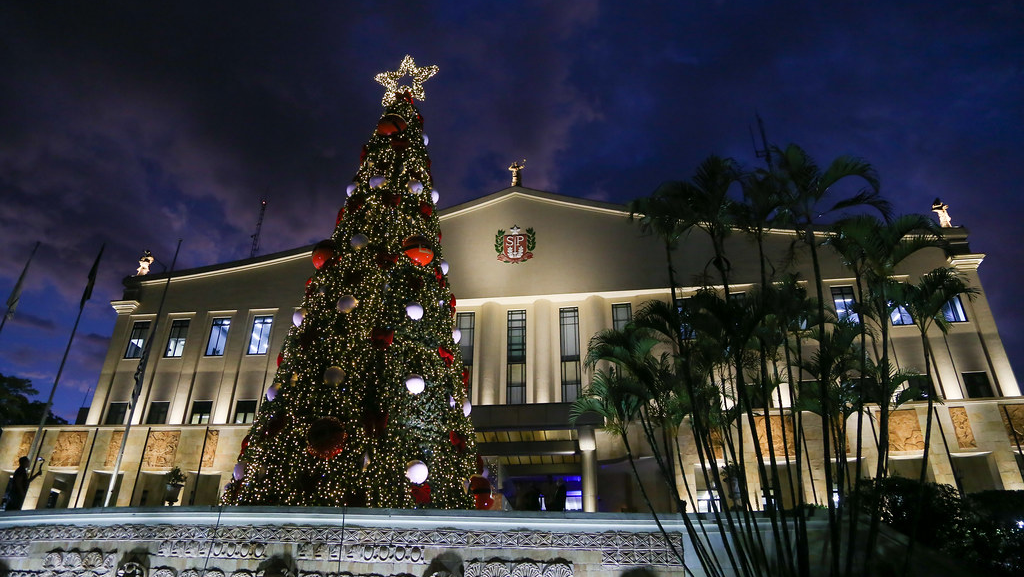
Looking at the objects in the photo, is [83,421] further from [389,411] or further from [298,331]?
[389,411]

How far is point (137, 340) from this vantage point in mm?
25984

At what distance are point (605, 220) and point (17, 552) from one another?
19975mm

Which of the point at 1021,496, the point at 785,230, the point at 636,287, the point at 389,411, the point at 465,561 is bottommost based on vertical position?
the point at 465,561

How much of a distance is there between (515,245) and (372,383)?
15537 millimetres

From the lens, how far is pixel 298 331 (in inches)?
411

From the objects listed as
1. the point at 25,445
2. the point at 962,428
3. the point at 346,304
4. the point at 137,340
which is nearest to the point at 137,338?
the point at 137,340

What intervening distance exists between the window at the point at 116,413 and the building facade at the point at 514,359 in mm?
52

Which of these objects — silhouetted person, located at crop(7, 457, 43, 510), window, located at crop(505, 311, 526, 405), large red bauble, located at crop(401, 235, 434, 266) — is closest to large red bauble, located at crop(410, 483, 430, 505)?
large red bauble, located at crop(401, 235, 434, 266)

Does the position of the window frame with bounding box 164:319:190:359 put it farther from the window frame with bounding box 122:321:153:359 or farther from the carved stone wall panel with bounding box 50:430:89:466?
the carved stone wall panel with bounding box 50:430:89:466

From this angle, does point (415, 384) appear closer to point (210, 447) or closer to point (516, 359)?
point (516, 359)

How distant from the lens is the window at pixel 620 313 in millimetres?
23109

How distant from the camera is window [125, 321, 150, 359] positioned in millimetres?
25547

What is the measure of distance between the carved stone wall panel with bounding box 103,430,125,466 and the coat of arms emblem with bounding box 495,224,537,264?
15.9 meters

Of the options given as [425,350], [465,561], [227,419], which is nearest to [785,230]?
[425,350]
